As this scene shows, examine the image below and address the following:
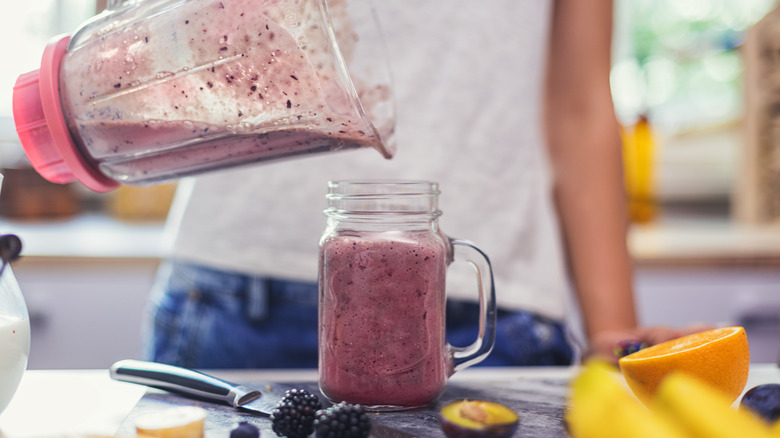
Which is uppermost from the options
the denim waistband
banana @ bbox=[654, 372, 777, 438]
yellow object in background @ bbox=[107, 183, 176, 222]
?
yellow object in background @ bbox=[107, 183, 176, 222]

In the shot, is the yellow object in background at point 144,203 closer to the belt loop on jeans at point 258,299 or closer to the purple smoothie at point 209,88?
the belt loop on jeans at point 258,299

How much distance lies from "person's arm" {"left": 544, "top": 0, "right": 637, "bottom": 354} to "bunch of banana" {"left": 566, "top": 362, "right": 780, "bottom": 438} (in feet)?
1.91

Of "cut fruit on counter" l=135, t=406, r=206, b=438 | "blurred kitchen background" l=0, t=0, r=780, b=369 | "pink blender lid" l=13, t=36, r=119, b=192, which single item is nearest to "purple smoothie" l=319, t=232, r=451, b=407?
"cut fruit on counter" l=135, t=406, r=206, b=438

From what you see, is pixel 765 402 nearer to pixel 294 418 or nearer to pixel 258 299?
pixel 294 418

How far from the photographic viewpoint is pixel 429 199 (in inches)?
24.2

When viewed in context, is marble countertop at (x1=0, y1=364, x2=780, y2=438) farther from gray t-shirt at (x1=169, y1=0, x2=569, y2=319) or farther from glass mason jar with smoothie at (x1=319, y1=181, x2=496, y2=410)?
gray t-shirt at (x1=169, y1=0, x2=569, y2=319)

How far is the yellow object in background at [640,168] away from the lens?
2.03 metres

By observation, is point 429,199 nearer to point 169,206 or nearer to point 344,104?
point 344,104

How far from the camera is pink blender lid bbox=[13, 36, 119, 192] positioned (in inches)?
22.4

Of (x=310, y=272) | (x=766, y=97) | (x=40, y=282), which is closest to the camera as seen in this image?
(x=310, y=272)

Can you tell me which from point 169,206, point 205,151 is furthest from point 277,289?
point 169,206

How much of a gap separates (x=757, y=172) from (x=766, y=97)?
21 centimetres

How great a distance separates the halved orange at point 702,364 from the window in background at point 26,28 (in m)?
2.15

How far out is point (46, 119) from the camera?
0.57 m
